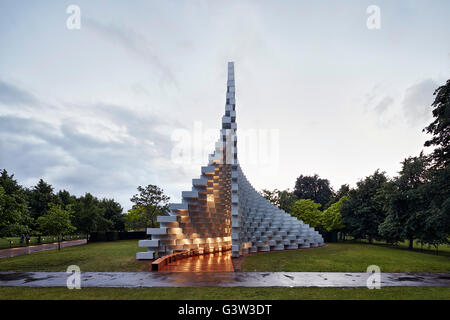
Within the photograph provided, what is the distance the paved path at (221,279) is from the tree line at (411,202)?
354 inches

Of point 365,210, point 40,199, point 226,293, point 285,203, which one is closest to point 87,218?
point 40,199

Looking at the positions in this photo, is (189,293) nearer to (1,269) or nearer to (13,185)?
(1,269)

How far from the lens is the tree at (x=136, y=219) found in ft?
178

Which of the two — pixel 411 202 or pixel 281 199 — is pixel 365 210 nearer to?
pixel 411 202

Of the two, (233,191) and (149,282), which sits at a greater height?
(233,191)

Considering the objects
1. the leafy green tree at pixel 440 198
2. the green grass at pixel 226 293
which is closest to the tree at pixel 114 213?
the green grass at pixel 226 293

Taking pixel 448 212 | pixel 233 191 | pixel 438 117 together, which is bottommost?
pixel 448 212

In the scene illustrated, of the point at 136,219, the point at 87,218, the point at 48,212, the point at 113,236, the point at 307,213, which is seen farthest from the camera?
the point at 136,219

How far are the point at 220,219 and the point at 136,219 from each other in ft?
120

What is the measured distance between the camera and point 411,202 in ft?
88.4

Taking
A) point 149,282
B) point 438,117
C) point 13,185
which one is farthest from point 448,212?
point 13,185

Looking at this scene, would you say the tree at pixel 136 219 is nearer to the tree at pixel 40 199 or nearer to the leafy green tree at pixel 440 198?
the tree at pixel 40 199
